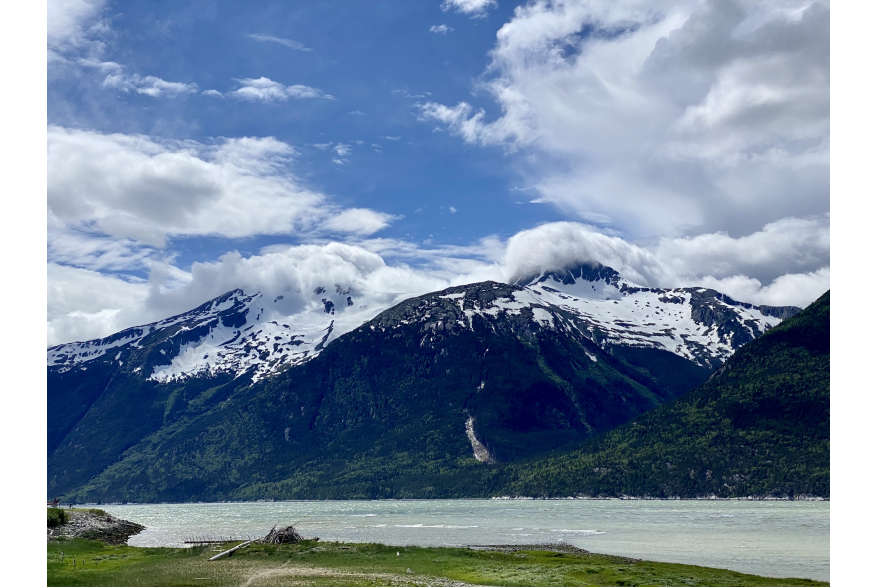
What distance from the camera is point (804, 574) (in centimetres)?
7469

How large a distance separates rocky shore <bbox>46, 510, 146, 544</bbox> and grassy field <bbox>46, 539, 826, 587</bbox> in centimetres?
1068

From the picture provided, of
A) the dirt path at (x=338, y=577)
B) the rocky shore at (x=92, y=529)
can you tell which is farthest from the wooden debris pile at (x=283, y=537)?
the rocky shore at (x=92, y=529)

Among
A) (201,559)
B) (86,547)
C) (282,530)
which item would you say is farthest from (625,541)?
(86,547)

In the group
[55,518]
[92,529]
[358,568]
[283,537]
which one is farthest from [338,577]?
[92,529]

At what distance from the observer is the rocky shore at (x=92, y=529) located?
346 feet

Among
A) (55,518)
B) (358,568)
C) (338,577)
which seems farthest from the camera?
(55,518)

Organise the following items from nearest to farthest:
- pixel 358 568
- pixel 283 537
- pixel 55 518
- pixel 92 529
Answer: pixel 358 568
pixel 283 537
pixel 55 518
pixel 92 529

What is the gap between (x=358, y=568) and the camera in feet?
244

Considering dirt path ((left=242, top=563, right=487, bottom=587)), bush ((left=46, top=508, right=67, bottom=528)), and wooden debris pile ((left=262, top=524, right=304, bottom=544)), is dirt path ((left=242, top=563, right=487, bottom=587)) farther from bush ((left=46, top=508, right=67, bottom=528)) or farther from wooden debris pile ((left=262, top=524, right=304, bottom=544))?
bush ((left=46, top=508, right=67, bottom=528))

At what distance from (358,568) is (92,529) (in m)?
62.2

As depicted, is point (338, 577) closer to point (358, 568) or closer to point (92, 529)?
point (358, 568)

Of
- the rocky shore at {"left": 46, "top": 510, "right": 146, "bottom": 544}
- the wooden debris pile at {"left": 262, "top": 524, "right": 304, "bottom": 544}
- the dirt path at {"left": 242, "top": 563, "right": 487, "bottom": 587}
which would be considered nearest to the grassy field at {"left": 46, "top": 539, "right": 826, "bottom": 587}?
the dirt path at {"left": 242, "top": 563, "right": 487, "bottom": 587}
